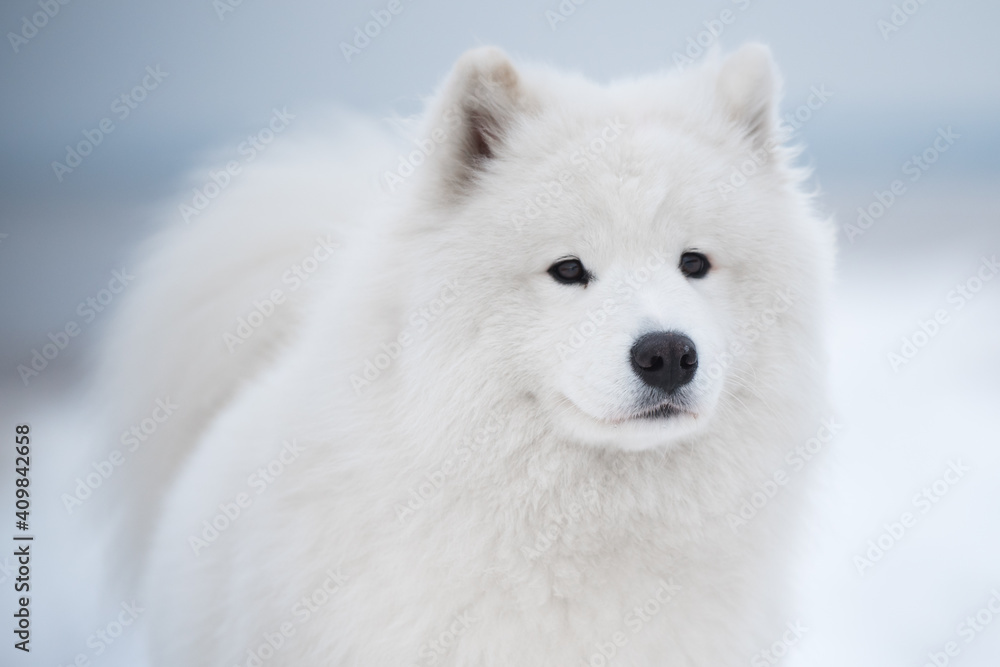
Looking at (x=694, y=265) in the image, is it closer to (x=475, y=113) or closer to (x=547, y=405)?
(x=547, y=405)

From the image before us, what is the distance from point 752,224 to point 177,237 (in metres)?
2.10

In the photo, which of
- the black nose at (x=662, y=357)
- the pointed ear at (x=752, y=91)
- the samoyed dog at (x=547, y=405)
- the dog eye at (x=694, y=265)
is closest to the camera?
the black nose at (x=662, y=357)

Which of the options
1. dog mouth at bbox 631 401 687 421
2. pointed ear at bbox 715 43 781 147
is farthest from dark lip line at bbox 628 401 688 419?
pointed ear at bbox 715 43 781 147

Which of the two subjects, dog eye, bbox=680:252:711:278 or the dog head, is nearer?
the dog head

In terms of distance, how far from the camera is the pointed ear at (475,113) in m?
1.84

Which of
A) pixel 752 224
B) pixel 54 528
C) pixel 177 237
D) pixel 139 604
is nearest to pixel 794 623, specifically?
pixel 752 224

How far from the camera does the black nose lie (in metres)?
1.62

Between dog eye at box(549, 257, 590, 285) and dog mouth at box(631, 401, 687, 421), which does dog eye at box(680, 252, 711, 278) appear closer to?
dog eye at box(549, 257, 590, 285)

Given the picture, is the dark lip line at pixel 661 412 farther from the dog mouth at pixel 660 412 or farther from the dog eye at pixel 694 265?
the dog eye at pixel 694 265

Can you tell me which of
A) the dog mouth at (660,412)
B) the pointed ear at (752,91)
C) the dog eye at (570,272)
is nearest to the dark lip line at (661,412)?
the dog mouth at (660,412)

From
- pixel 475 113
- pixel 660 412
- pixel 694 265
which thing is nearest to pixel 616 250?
pixel 694 265

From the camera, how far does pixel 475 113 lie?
193 centimetres

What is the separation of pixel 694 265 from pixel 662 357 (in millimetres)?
387

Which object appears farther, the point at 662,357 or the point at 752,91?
the point at 752,91
